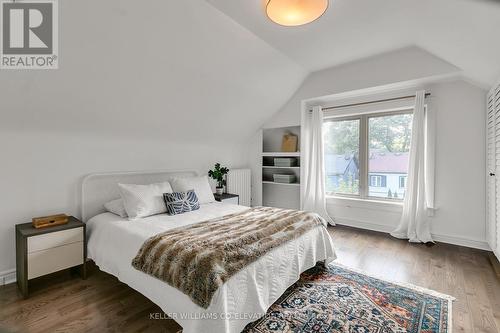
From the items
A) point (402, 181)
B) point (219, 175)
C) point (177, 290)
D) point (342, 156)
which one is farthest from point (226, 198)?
point (402, 181)

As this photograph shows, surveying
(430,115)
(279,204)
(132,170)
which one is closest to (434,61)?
(430,115)

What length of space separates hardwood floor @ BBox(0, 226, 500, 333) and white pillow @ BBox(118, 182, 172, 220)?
2.21 ft

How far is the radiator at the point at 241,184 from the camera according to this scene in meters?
4.40

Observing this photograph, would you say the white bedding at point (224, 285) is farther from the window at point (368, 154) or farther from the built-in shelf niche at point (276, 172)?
the built-in shelf niche at point (276, 172)

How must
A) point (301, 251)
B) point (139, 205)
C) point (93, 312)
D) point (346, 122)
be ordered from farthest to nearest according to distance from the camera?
point (346, 122) → point (139, 205) → point (301, 251) → point (93, 312)

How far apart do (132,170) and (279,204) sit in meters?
2.85

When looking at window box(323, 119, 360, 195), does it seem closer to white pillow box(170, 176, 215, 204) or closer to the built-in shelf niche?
the built-in shelf niche

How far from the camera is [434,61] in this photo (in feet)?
9.76

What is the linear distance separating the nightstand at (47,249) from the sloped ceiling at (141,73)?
1.01m

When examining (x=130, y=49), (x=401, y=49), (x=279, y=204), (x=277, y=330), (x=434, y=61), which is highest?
(x=401, y=49)

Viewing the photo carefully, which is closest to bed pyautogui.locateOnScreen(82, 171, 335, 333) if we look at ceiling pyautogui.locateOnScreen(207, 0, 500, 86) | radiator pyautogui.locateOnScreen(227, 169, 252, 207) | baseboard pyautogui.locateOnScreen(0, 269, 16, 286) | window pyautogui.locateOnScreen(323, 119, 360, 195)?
baseboard pyautogui.locateOnScreen(0, 269, 16, 286)

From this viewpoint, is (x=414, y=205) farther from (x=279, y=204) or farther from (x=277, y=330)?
(x=277, y=330)

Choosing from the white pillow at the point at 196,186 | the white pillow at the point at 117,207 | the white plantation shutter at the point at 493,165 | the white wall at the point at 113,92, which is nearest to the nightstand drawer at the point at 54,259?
the white pillow at the point at 117,207

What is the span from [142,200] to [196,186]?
0.77 metres
